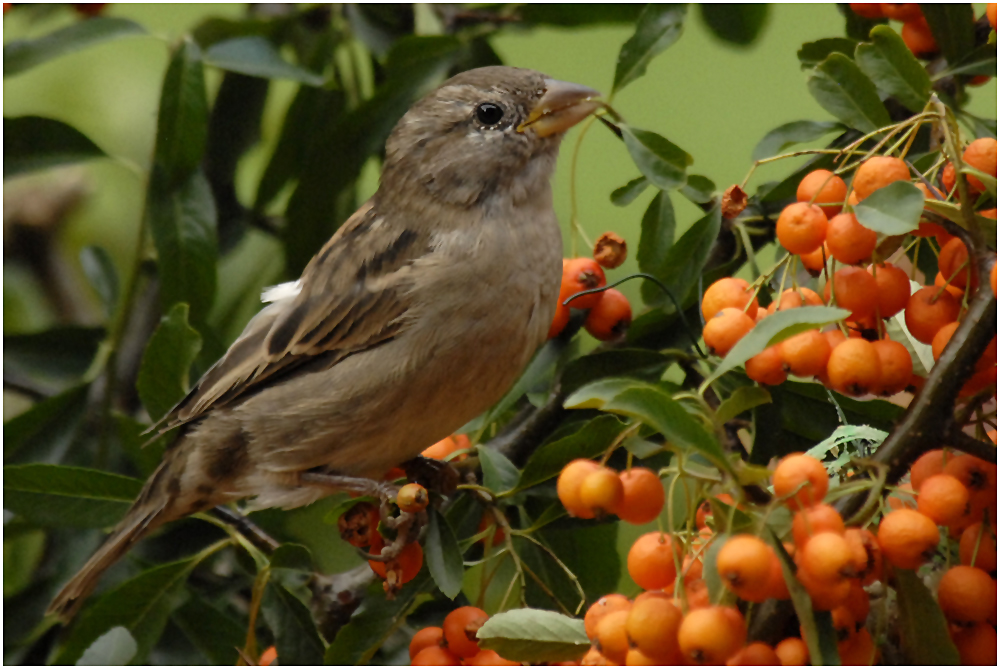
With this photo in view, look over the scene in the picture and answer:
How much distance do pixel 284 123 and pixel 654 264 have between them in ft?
3.06

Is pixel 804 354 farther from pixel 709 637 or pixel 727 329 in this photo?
pixel 709 637

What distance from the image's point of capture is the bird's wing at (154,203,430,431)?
1.80m

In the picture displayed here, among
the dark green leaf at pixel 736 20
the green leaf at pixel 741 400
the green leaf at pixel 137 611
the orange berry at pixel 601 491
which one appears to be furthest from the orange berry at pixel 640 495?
the dark green leaf at pixel 736 20

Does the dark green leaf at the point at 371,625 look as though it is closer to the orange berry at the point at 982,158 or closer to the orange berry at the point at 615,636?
the orange berry at the point at 615,636

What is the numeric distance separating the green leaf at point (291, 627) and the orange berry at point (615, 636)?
2.01ft

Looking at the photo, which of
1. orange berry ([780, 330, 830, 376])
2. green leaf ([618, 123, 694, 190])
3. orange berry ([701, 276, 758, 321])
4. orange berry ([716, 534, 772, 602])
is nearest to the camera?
orange berry ([716, 534, 772, 602])

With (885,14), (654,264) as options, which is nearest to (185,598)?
(654,264)

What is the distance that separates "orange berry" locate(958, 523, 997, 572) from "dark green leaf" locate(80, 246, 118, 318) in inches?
64.7

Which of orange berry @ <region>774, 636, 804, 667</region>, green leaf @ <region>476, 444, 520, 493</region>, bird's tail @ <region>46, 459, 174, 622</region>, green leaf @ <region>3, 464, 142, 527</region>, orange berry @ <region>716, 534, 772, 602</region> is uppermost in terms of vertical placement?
orange berry @ <region>716, 534, 772, 602</region>

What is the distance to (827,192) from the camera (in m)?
1.17

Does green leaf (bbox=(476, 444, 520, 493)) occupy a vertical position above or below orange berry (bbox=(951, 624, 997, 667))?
below

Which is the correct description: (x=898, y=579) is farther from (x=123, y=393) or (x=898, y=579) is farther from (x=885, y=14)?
(x=123, y=393)

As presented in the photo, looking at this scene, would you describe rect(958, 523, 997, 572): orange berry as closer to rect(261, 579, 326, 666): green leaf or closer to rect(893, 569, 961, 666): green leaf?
rect(893, 569, 961, 666): green leaf

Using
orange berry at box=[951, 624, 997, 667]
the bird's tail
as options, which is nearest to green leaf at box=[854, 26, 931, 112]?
orange berry at box=[951, 624, 997, 667]
